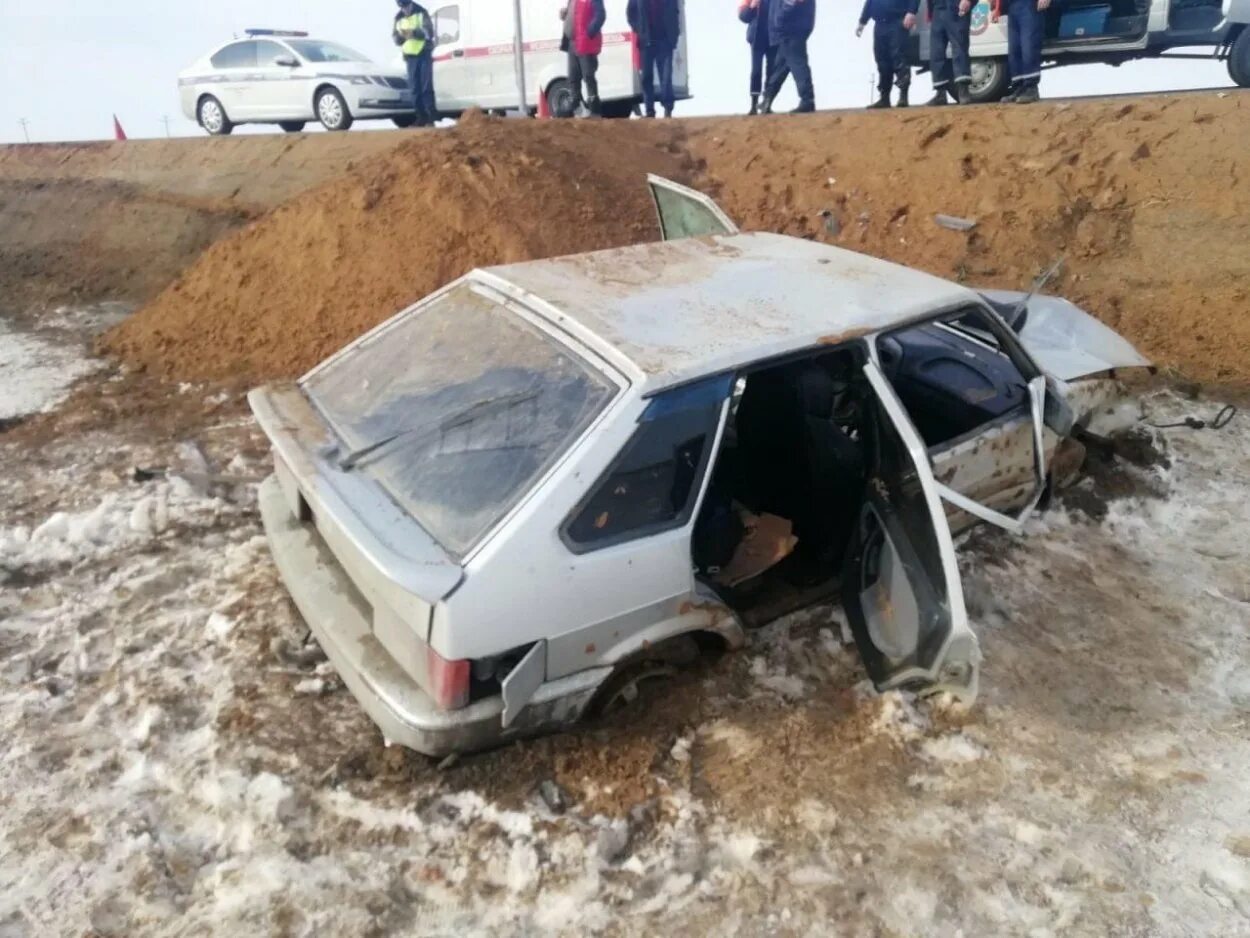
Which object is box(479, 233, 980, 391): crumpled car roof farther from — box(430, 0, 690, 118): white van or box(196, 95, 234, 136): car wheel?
box(196, 95, 234, 136): car wheel

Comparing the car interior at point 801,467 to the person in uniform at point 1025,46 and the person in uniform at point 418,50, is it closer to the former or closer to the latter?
the person in uniform at point 1025,46

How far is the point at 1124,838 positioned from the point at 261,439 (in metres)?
4.92

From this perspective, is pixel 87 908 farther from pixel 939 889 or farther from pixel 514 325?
pixel 939 889

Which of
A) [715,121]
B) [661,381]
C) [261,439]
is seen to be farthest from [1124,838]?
[715,121]

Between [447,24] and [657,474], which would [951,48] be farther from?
[657,474]

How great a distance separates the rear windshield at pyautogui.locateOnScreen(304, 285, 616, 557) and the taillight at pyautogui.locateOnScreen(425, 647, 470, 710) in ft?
1.02

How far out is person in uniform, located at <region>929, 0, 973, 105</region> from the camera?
8.88m

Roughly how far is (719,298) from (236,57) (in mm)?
13451

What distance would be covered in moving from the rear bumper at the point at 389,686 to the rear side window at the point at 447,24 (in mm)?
12659

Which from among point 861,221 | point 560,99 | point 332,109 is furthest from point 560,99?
point 861,221

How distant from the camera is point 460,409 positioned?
3.00m

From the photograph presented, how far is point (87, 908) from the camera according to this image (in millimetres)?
2479

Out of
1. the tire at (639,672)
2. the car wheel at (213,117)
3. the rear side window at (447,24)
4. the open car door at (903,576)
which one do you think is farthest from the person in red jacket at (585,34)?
the tire at (639,672)

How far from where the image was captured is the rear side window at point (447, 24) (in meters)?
13.7
